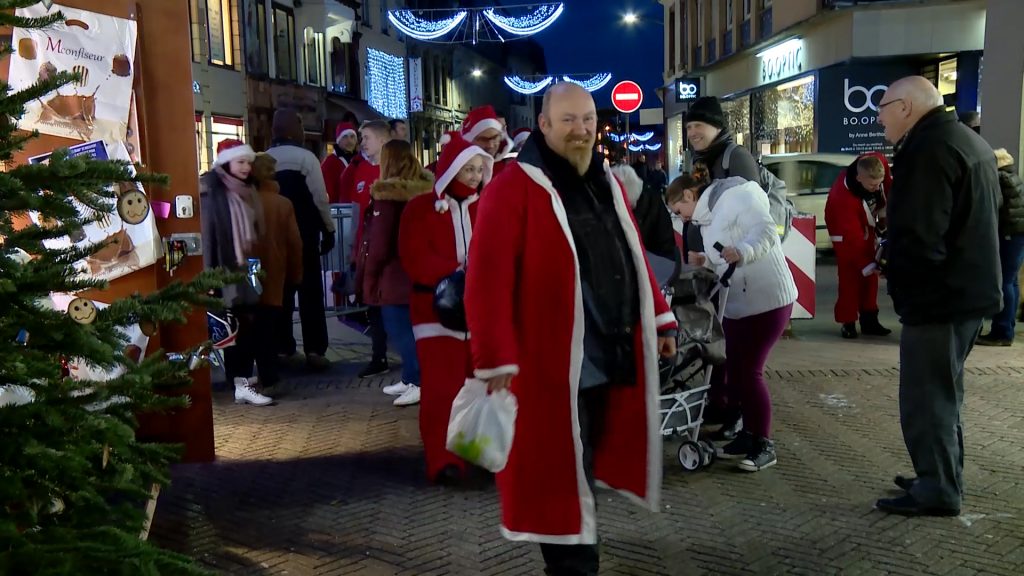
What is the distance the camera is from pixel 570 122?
3.63 metres

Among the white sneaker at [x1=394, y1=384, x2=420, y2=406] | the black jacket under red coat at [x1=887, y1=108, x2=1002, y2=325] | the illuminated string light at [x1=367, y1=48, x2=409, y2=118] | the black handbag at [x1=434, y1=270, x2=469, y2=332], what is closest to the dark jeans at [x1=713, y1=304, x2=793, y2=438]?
the black jacket under red coat at [x1=887, y1=108, x2=1002, y2=325]

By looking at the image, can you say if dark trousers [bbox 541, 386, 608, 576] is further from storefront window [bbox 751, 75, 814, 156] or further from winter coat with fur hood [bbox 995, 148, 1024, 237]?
storefront window [bbox 751, 75, 814, 156]

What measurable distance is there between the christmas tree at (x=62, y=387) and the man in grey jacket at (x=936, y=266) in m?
3.23

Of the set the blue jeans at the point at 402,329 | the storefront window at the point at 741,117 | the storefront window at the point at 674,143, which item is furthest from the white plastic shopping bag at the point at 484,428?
the storefront window at the point at 674,143

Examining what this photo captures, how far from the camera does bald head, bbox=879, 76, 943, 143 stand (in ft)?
14.7

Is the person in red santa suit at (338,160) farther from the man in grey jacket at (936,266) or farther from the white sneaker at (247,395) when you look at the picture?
the man in grey jacket at (936,266)

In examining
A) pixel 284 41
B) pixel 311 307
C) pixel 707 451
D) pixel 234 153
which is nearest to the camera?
pixel 707 451

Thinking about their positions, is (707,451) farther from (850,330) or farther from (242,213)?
(850,330)

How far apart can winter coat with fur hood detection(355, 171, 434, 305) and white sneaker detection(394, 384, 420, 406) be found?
89cm

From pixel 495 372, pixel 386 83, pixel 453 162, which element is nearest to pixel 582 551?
pixel 495 372

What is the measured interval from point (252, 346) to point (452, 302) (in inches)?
156

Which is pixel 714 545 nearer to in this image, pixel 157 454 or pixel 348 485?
pixel 348 485

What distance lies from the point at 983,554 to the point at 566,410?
213 cm

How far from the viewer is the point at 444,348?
17.9ft
